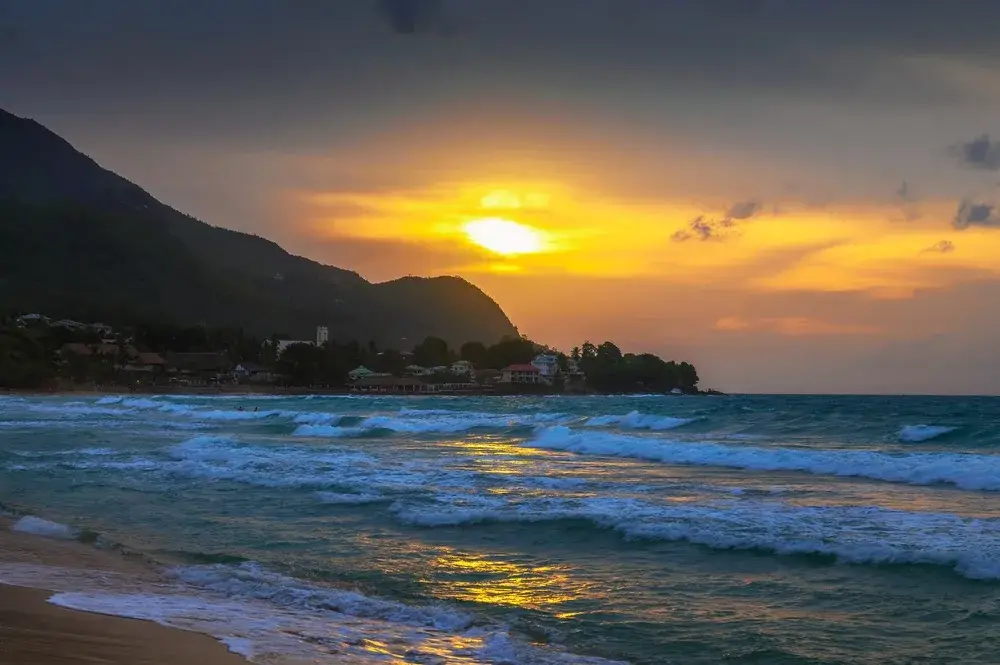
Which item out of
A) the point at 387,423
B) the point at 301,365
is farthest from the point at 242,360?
the point at 387,423

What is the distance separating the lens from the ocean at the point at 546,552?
26.2 ft

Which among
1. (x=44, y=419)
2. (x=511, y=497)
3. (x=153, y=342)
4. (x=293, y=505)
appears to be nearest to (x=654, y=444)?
(x=511, y=497)

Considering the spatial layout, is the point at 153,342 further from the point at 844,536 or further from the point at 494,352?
the point at 844,536

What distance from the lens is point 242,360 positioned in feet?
499

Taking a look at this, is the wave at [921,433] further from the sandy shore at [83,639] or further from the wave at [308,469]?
the sandy shore at [83,639]

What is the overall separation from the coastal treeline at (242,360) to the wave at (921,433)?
100472 mm

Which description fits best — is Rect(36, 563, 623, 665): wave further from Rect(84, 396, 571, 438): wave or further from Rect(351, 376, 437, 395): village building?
Rect(351, 376, 437, 395): village building

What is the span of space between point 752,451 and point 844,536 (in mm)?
14096

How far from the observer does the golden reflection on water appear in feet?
31.1

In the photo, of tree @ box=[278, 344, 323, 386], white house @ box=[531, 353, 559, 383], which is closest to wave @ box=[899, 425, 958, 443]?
tree @ box=[278, 344, 323, 386]

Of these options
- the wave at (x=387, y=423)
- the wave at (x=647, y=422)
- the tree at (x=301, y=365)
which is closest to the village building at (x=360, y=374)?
the tree at (x=301, y=365)

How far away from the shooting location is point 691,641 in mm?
7953

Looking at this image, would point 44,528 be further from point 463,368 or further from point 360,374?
point 463,368

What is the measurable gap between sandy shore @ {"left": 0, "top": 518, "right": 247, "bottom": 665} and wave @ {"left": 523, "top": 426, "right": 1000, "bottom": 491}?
16.6m
